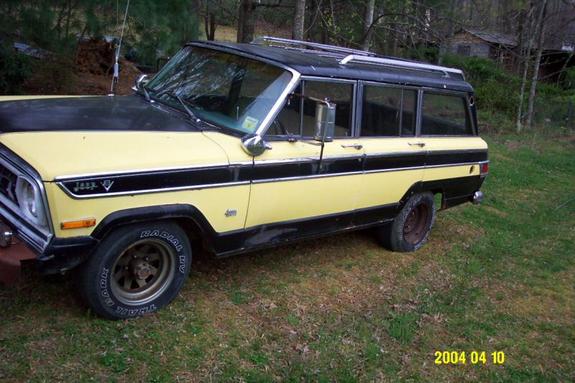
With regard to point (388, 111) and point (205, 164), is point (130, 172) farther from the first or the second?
point (388, 111)

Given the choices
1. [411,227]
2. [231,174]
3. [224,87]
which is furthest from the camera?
[411,227]

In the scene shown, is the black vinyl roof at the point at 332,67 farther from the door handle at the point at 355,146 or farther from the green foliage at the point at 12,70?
the green foliage at the point at 12,70

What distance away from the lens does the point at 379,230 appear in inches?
242

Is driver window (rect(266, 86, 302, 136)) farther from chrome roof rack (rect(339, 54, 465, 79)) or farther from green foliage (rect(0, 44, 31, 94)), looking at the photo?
green foliage (rect(0, 44, 31, 94))

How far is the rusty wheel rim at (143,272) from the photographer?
→ 3.93 metres

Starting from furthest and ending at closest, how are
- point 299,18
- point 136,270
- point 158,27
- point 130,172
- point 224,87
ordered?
1. point 299,18
2. point 158,27
3. point 224,87
4. point 136,270
5. point 130,172

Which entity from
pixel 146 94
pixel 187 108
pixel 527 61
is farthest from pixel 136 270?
pixel 527 61

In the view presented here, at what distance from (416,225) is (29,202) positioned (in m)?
4.26

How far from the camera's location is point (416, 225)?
6.51 meters

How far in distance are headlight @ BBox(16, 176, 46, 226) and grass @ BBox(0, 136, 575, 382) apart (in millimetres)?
803

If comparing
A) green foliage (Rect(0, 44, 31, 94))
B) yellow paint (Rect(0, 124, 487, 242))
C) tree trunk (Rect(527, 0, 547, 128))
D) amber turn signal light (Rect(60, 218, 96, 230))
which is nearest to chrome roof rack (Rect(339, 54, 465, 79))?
yellow paint (Rect(0, 124, 487, 242))

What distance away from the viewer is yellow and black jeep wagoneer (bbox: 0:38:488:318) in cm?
348

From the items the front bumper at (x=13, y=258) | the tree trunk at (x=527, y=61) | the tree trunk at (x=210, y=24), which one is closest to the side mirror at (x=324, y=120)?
the front bumper at (x=13, y=258)

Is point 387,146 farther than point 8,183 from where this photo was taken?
Yes
